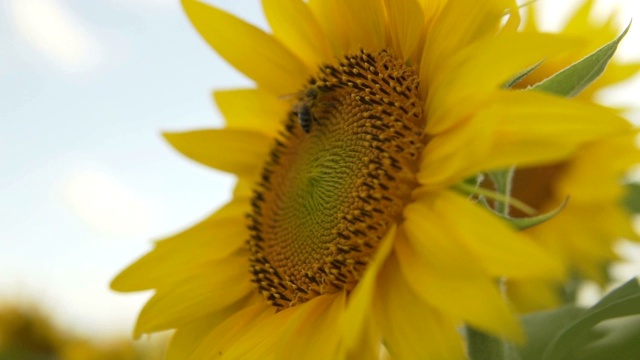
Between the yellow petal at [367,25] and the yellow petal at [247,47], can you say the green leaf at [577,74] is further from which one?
the yellow petal at [247,47]

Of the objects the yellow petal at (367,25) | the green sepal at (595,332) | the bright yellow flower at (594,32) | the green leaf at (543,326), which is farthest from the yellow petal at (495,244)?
the bright yellow flower at (594,32)

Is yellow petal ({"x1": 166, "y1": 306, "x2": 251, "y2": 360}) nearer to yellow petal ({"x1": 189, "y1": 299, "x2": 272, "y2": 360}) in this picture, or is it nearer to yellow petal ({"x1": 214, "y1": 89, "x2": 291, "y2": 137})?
yellow petal ({"x1": 189, "y1": 299, "x2": 272, "y2": 360})

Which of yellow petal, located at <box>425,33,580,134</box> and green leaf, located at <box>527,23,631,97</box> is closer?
yellow petal, located at <box>425,33,580,134</box>

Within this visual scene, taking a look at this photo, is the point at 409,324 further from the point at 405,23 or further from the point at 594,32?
the point at 594,32

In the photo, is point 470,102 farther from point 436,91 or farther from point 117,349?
point 117,349

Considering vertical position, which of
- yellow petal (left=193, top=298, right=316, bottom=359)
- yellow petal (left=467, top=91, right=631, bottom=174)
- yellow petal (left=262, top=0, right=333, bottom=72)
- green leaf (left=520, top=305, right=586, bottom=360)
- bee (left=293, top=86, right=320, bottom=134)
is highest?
yellow petal (left=262, top=0, right=333, bottom=72)

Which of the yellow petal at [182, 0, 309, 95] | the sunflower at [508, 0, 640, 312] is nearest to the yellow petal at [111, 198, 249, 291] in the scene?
the yellow petal at [182, 0, 309, 95]

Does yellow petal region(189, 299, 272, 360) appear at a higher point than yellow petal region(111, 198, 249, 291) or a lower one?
lower

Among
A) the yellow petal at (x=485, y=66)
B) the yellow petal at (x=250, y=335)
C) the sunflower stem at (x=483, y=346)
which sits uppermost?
the yellow petal at (x=485, y=66)

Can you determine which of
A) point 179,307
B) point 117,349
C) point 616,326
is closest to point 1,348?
point 117,349
